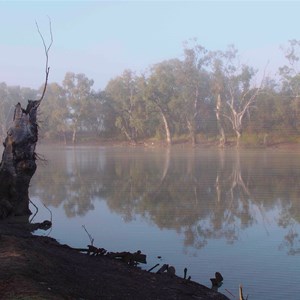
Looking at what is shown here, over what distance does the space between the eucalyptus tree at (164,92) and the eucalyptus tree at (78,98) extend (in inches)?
409

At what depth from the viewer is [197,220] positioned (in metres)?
12.7

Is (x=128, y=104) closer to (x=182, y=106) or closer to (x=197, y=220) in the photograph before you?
(x=182, y=106)

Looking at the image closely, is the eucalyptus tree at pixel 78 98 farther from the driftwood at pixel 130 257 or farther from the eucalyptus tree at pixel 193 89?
the driftwood at pixel 130 257

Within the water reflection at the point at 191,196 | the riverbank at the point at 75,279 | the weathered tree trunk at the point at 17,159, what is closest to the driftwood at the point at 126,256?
the riverbank at the point at 75,279

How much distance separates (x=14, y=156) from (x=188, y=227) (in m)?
4.50

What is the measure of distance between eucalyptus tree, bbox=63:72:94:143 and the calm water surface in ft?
145

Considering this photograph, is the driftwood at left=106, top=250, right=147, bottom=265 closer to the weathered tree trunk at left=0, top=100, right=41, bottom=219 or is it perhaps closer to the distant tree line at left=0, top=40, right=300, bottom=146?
the weathered tree trunk at left=0, top=100, right=41, bottom=219

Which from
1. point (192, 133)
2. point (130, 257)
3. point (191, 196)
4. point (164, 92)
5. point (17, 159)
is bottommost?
point (191, 196)

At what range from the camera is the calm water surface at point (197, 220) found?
8.26 m

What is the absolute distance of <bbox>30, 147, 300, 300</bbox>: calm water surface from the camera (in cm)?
826

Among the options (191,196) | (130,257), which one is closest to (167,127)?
(191,196)

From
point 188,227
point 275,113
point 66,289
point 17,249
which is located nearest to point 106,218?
point 188,227

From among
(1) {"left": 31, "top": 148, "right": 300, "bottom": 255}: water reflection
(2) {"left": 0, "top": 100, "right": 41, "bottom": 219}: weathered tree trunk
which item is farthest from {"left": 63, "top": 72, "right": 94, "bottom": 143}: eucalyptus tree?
(2) {"left": 0, "top": 100, "right": 41, "bottom": 219}: weathered tree trunk

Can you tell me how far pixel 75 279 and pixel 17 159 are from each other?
6637mm
